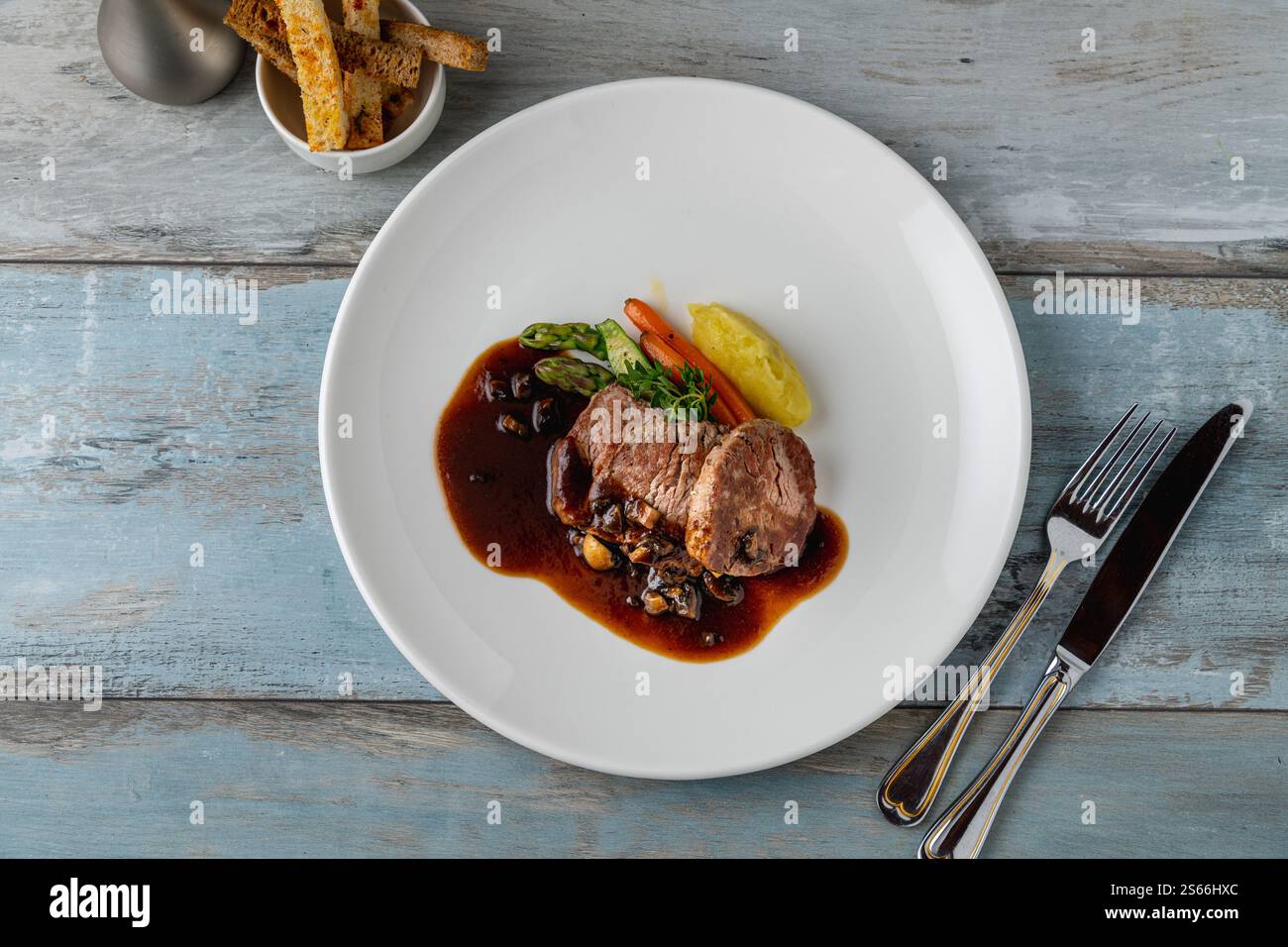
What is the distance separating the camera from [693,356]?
3027 mm

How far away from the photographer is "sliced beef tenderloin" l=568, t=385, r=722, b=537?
2885 millimetres

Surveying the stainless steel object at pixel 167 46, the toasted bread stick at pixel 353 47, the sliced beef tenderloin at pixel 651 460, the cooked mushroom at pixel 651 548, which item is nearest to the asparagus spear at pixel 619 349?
the sliced beef tenderloin at pixel 651 460

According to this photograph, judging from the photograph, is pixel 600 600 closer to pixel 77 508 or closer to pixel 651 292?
pixel 651 292

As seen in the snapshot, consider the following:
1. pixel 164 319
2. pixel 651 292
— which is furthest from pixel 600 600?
pixel 164 319

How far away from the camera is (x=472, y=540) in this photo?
9.81ft

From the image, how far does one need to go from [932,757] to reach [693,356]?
152 cm

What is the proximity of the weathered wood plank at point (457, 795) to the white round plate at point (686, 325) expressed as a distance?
0.94 ft

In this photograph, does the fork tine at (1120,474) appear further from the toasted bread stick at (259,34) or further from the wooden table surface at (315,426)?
the toasted bread stick at (259,34)

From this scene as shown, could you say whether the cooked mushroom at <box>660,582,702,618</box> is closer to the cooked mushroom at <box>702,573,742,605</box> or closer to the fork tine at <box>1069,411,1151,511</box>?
the cooked mushroom at <box>702,573,742,605</box>

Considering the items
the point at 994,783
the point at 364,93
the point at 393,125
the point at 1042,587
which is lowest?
the point at 994,783

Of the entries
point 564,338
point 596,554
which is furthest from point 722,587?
point 564,338

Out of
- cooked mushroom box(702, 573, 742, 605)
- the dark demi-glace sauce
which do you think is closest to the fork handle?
the dark demi-glace sauce

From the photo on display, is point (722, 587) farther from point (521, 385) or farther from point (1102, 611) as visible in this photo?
point (1102, 611)
